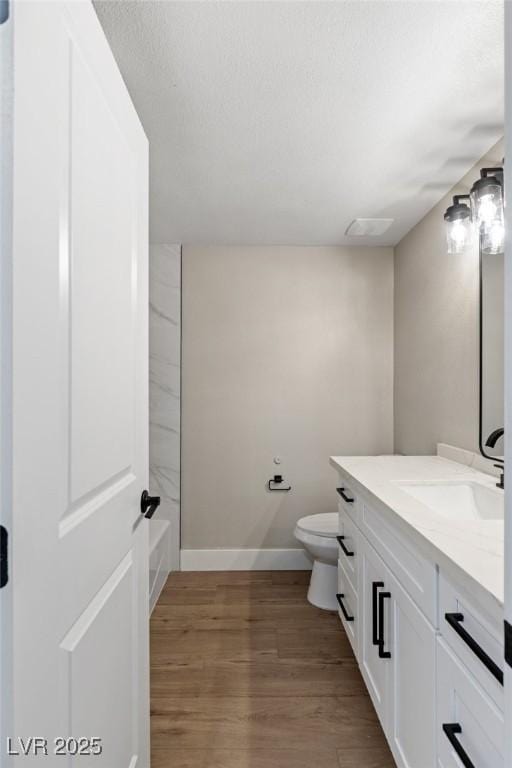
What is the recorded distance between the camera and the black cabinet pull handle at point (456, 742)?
3.03 ft

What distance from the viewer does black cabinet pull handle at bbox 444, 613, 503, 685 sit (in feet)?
2.73

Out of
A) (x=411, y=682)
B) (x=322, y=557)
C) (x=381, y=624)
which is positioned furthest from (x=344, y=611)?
(x=411, y=682)

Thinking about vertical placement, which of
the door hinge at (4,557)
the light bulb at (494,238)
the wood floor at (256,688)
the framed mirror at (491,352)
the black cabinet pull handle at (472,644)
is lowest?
the wood floor at (256,688)

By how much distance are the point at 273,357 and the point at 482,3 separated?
7.46 ft

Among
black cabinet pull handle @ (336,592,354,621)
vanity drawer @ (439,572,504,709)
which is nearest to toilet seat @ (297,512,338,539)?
black cabinet pull handle @ (336,592,354,621)

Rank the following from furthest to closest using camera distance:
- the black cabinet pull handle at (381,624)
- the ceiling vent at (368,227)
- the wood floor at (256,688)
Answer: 1. the ceiling vent at (368,227)
2. the wood floor at (256,688)
3. the black cabinet pull handle at (381,624)

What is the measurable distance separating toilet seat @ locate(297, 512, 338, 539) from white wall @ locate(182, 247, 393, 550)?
16.2 inches

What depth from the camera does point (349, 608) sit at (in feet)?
6.92

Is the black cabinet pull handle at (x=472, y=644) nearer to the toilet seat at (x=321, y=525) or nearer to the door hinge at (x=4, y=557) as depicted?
the door hinge at (x=4, y=557)

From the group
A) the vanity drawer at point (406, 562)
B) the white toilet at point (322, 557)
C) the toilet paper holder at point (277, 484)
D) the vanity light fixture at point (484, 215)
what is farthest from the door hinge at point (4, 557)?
the toilet paper holder at point (277, 484)

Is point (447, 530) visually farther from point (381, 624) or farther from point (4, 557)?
point (4, 557)

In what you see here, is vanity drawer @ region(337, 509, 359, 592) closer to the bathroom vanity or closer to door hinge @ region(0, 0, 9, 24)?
the bathroom vanity

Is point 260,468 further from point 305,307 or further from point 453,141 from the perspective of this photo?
point 453,141

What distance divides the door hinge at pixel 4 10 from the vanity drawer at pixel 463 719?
1.30m
